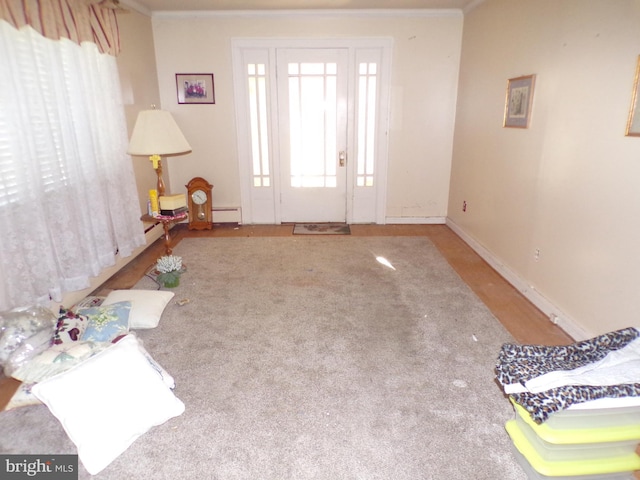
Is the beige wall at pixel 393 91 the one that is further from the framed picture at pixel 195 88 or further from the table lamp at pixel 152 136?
the table lamp at pixel 152 136

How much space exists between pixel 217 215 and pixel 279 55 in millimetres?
2090

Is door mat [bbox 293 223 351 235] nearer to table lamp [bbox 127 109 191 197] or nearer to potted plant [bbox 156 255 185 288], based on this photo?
potted plant [bbox 156 255 185 288]

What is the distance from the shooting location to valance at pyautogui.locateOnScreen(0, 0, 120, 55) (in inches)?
96.7

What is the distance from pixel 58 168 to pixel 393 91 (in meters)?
3.63

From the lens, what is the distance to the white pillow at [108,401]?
5.60 feet

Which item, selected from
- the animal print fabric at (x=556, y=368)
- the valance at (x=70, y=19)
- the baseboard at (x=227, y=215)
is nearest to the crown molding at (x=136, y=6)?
the valance at (x=70, y=19)

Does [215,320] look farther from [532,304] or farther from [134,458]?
[532,304]

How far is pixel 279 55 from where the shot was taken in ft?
15.8

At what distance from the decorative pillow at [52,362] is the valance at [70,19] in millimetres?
1875

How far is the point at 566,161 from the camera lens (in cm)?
276

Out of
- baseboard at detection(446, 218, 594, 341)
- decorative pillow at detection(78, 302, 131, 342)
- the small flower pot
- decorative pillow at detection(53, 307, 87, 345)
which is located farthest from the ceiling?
decorative pillow at detection(53, 307, 87, 345)

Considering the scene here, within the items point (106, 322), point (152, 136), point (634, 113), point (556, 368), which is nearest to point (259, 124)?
point (152, 136)

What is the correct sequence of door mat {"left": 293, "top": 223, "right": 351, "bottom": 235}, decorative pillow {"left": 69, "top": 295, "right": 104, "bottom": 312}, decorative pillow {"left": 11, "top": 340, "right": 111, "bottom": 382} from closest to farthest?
1. decorative pillow {"left": 11, "top": 340, "right": 111, "bottom": 382}
2. decorative pillow {"left": 69, "top": 295, "right": 104, "bottom": 312}
3. door mat {"left": 293, "top": 223, "right": 351, "bottom": 235}

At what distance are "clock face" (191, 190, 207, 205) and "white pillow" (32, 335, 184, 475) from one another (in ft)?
10.7
